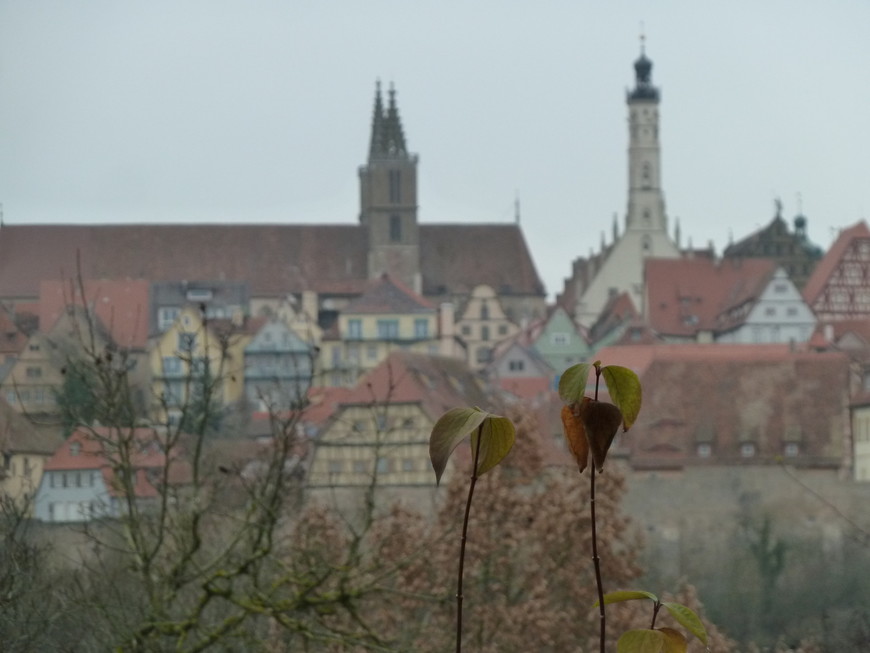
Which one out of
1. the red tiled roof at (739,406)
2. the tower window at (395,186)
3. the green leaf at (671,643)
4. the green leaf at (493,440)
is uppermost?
the tower window at (395,186)

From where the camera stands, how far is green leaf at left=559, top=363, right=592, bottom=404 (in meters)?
2.18

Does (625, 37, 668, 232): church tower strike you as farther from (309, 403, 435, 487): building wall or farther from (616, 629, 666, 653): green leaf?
(616, 629, 666, 653): green leaf

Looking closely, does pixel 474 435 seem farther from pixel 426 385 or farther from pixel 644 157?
pixel 644 157

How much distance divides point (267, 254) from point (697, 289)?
16585 mm

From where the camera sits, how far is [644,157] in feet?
241

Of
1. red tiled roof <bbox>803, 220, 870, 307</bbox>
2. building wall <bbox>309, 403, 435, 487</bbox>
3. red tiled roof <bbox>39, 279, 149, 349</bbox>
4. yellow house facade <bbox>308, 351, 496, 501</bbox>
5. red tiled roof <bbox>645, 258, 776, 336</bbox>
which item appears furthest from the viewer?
red tiled roof <bbox>645, 258, 776, 336</bbox>

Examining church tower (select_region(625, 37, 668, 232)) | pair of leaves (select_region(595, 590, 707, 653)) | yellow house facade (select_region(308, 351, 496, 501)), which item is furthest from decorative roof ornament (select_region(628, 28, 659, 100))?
pair of leaves (select_region(595, 590, 707, 653))

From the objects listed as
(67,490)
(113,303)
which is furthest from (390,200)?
(67,490)

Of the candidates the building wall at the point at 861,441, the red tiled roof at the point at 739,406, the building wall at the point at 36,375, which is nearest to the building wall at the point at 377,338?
the building wall at the point at 36,375

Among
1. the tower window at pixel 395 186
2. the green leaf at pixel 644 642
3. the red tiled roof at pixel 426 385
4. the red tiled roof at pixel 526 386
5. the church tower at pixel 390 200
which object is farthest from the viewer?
the tower window at pixel 395 186

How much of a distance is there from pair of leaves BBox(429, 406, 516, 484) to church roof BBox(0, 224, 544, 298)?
6958cm

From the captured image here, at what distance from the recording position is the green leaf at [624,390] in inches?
85.4

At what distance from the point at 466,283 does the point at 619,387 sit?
72720mm

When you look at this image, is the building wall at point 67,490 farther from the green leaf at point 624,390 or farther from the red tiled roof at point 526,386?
the green leaf at point 624,390
